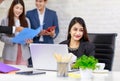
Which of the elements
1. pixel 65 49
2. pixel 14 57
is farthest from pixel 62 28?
pixel 65 49

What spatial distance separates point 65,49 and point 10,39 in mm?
1369

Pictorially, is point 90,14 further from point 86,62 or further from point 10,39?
point 86,62

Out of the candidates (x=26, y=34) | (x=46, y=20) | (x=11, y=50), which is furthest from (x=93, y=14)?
(x=26, y=34)

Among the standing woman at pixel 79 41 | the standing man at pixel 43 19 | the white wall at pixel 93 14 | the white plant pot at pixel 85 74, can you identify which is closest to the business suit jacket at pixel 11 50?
the standing man at pixel 43 19

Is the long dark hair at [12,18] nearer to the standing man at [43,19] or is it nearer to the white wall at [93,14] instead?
the standing man at [43,19]

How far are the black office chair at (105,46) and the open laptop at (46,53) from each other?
83cm

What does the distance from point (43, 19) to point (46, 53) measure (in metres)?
1.92

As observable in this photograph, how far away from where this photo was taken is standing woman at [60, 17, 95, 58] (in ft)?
10.2

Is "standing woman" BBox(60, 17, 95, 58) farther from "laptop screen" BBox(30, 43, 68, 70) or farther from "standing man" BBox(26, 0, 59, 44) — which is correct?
"standing man" BBox(26, 0, 59, 44)

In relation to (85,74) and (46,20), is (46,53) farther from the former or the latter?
(46,20)

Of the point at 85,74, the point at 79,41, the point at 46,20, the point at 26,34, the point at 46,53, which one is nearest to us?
the point at 85,74

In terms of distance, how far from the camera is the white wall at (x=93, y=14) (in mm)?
4316

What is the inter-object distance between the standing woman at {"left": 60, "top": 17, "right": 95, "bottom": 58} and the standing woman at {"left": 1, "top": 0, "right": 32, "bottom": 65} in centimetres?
81

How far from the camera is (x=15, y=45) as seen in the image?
3795mm
